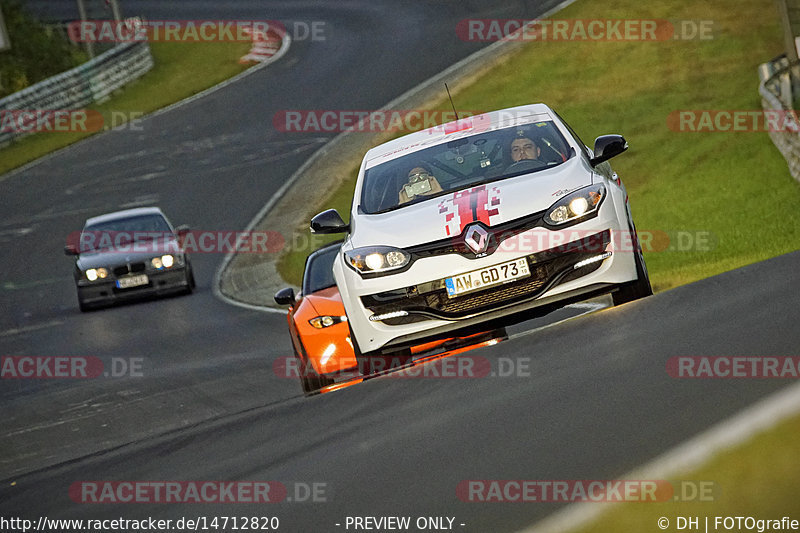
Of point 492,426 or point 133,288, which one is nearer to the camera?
point 492,426

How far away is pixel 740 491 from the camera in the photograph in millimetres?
3588

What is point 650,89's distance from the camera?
29.4 meters

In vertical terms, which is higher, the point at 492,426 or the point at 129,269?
the point at 129,269

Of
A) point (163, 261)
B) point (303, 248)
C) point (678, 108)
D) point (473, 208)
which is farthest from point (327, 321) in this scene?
point (678, 108)

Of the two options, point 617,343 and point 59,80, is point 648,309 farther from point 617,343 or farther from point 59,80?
point 59,80

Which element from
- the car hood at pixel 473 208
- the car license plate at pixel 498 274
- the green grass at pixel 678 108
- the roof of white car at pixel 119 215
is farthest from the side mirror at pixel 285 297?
the roof of white car at pixel 119 215

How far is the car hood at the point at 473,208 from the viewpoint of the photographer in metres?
7.57

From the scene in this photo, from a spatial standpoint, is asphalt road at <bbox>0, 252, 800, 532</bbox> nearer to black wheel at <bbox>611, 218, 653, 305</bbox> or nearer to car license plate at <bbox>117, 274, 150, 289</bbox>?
black wheel at <bbox>611, 218, 653, 305</bbox>

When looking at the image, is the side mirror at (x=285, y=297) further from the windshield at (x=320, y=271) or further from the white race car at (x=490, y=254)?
the white race car at (x=490, y=254)

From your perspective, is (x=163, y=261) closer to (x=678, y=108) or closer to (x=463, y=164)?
(x=463, y=164)

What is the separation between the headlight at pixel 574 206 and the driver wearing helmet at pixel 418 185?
1116 millimetres

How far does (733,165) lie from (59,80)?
21570 mm

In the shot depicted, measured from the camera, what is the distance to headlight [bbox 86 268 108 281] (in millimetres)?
19391

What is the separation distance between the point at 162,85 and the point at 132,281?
66.3 ft
